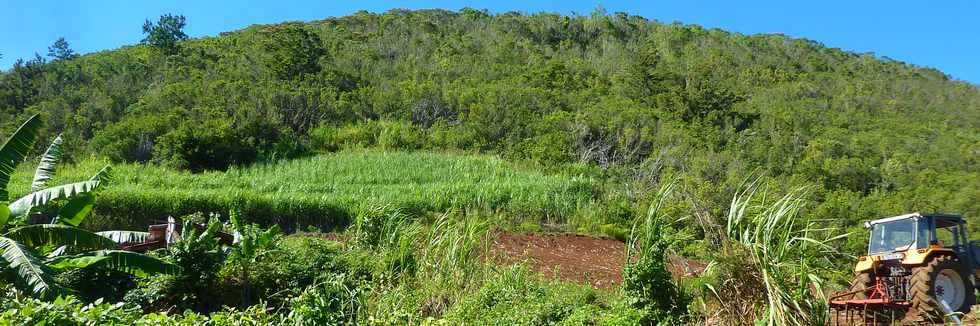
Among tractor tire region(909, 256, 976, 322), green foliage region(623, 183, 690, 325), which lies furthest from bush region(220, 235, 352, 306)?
tractor tire region(909, 256, 976, 322)

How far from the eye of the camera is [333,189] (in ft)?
73.2

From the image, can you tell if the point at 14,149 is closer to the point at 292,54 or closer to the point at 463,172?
the point at 463,172

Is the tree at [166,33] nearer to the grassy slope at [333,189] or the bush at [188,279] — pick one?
the grassy slope at [333,189]

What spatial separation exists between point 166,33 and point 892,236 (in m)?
43.3

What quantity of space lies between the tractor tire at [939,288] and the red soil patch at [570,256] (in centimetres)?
377

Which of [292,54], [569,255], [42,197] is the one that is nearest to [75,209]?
[42,197]

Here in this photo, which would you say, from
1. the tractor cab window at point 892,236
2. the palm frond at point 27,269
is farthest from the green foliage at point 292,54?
the tractor cab window at point 892,236

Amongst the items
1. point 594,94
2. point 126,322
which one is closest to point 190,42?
point 594,94

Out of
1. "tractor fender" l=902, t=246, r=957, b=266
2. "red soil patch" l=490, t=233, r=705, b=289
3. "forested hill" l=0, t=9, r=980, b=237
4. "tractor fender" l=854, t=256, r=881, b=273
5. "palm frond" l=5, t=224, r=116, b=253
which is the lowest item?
"red soil patch" l=490, t=233, r=705, b=289

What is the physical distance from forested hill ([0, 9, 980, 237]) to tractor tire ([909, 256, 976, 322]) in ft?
28.8

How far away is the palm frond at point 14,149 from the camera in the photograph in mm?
10008

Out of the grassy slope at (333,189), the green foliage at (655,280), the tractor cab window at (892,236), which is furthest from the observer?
the grassy slope at (333,189)

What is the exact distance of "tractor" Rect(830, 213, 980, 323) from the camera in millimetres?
8820

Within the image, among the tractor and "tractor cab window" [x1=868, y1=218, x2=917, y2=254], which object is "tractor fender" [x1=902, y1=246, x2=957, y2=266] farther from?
"tractor cab window" [x1=868, y1=218, x2=917, y2=254]
